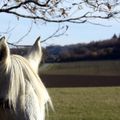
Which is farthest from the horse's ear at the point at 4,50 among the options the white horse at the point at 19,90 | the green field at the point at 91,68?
the green field at the point at 91,68

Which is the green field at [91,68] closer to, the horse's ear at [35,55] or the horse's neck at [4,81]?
the horse's ear at [35,55]

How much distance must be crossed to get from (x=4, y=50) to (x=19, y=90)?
286mm

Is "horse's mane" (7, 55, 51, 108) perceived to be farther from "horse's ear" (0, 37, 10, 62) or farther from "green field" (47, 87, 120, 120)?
"green field" (47, 87, 120, 120)

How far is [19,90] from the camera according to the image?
319 cm

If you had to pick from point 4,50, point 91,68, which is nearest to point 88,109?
point 4,50

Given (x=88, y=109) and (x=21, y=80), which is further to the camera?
(x=88, y=109)

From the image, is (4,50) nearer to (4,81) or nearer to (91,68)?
(4,81)

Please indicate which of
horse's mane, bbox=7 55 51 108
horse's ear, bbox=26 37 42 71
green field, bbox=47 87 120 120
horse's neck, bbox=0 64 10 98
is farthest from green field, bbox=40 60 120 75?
horse's neck, bbox=0 64 10 98

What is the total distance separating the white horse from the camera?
308cm

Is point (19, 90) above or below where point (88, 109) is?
above

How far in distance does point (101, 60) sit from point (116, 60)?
152cm

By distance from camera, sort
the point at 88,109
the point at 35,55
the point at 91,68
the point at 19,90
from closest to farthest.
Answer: the point at 19,90, the point at 35,55, the point at 88,109, the point at 91,68

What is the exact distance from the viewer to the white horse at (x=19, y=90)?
3.08 m

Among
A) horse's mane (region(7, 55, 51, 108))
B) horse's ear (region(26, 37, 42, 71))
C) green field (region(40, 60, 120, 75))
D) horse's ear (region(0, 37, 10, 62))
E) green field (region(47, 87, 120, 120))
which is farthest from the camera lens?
green field (region(40, 60, 120, 75))
